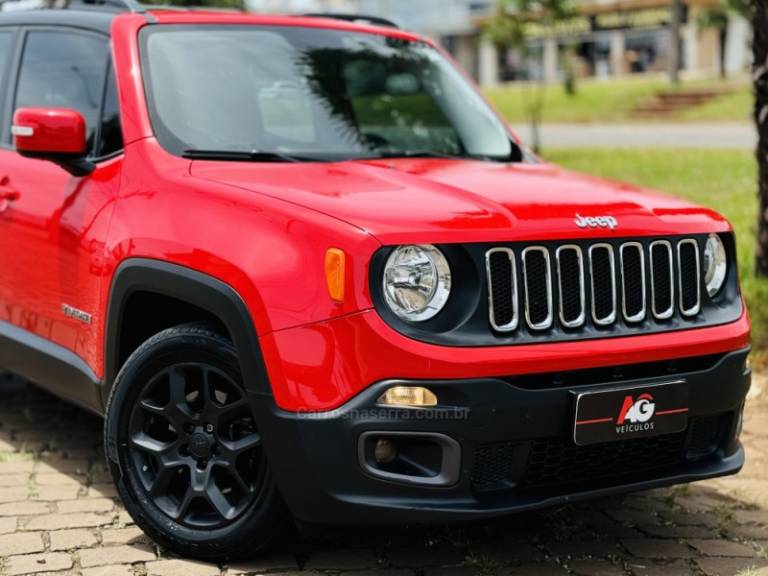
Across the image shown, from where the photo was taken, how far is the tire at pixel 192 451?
3.65 meters

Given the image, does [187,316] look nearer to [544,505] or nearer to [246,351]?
[246,351]

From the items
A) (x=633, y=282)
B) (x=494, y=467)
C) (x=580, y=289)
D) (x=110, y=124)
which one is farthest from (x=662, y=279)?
(x=110, y=124)

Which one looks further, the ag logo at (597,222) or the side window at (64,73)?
the side window at (64,73)

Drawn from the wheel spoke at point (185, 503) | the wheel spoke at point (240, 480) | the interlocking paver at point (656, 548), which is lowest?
the interlocking paver at point (656, 548)

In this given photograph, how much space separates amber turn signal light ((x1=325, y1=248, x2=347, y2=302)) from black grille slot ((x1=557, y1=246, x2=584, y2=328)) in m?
0.65

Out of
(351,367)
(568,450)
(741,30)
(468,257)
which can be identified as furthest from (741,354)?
(741,30)

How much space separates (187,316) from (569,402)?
1355 mm

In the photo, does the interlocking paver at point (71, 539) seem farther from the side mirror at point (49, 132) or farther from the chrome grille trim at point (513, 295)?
the chrome grille trim at point (513, 295)

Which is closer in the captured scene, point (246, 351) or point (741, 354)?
point (246, 351)

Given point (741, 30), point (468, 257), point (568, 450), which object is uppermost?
point (468, 257)

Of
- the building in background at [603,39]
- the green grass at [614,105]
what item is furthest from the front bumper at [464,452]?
the building in background at [603,39]

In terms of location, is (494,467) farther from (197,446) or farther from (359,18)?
(359,18)

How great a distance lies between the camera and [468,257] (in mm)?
3412

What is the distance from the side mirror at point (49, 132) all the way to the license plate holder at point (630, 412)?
199cm
